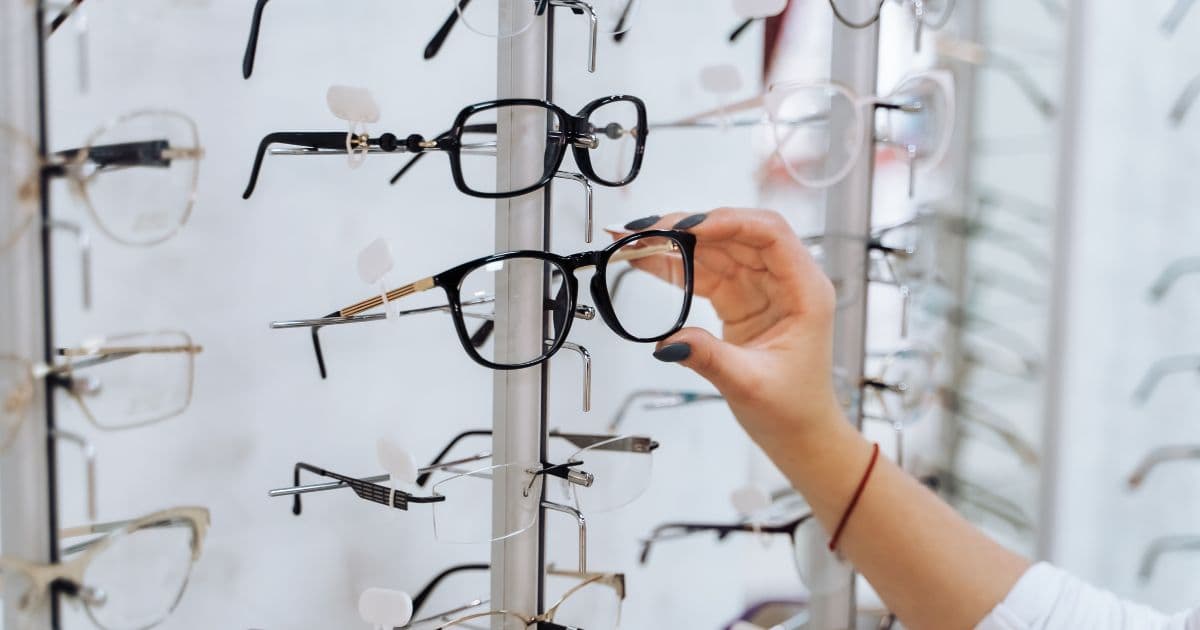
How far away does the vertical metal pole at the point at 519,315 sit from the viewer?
0.57 metres

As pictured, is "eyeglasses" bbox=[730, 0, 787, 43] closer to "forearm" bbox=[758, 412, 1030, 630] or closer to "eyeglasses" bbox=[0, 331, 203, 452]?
"forearm" bbox=[758, 412, 1030, 630]

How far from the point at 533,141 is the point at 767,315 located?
279 mm

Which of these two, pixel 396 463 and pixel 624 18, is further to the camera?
pixel 624 18

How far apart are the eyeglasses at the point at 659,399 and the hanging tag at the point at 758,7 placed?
1.06ft

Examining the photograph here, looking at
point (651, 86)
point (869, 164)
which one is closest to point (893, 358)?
point (869, 164)

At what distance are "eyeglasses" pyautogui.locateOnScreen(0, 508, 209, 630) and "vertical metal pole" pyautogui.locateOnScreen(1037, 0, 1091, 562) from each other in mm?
1074

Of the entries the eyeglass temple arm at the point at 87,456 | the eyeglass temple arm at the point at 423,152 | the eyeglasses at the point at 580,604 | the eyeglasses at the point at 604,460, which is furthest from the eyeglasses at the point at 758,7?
the eyeglass temple arm at the point at 87,456

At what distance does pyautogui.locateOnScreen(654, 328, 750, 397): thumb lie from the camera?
0.62m

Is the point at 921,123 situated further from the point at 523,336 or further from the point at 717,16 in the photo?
the point at 523,336

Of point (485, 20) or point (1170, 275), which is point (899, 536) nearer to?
point (485, 20)

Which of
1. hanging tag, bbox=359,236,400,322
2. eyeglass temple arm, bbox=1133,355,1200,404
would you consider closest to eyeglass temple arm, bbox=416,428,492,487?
hanging tag, bbox=359,236,400,322

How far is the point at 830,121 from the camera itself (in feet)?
2.74

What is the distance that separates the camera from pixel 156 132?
0.50 meters

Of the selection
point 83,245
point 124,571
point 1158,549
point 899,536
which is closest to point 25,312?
point 83,245
